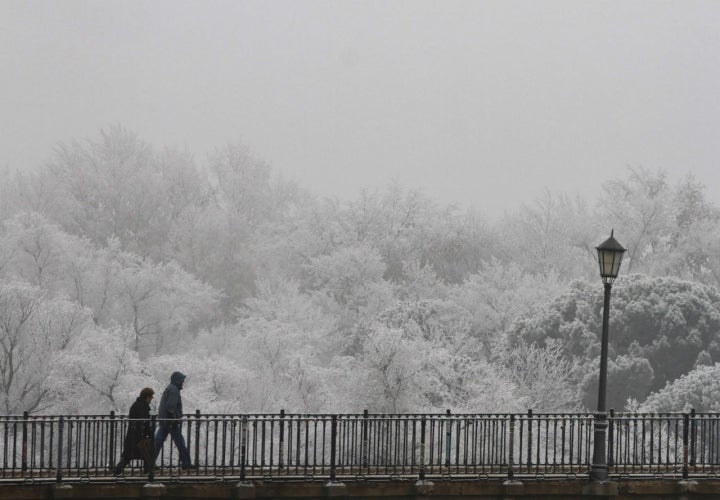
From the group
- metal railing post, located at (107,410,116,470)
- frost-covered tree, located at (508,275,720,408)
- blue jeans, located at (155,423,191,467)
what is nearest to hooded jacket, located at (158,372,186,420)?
blue jeans, located at (155,423,191,467)

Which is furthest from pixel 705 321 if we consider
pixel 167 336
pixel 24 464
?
pixel 24 464

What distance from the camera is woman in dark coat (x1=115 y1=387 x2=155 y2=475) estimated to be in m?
18.5

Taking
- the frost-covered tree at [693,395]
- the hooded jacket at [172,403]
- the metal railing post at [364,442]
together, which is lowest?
the frost-covered tree at [693,395]

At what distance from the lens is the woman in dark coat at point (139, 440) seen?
18484mm

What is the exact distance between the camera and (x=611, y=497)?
64.6 ft

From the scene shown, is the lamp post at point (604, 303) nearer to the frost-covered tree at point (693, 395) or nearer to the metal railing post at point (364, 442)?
the metal railing post at point (364, 442)

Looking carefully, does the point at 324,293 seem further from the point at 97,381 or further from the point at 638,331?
the point at 97,381

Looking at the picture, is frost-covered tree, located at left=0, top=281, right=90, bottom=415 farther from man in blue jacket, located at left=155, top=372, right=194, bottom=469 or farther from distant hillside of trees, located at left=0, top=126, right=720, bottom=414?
man in blue jacket, located at left=155, top=372, right=194, bottom=469

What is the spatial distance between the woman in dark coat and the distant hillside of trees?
31.4 meters

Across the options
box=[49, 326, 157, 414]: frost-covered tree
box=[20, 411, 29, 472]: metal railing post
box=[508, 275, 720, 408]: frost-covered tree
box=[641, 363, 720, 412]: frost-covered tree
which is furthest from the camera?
box=[508, 275, 720, 408]: frost-covered tree

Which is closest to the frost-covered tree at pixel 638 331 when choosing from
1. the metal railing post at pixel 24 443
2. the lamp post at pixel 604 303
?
the lamp post at pixel 604 303

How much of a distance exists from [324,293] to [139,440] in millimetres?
60324

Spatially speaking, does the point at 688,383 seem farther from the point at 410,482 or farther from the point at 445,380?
the point at 410,482

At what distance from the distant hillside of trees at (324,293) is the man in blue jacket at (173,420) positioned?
31.3 metres
